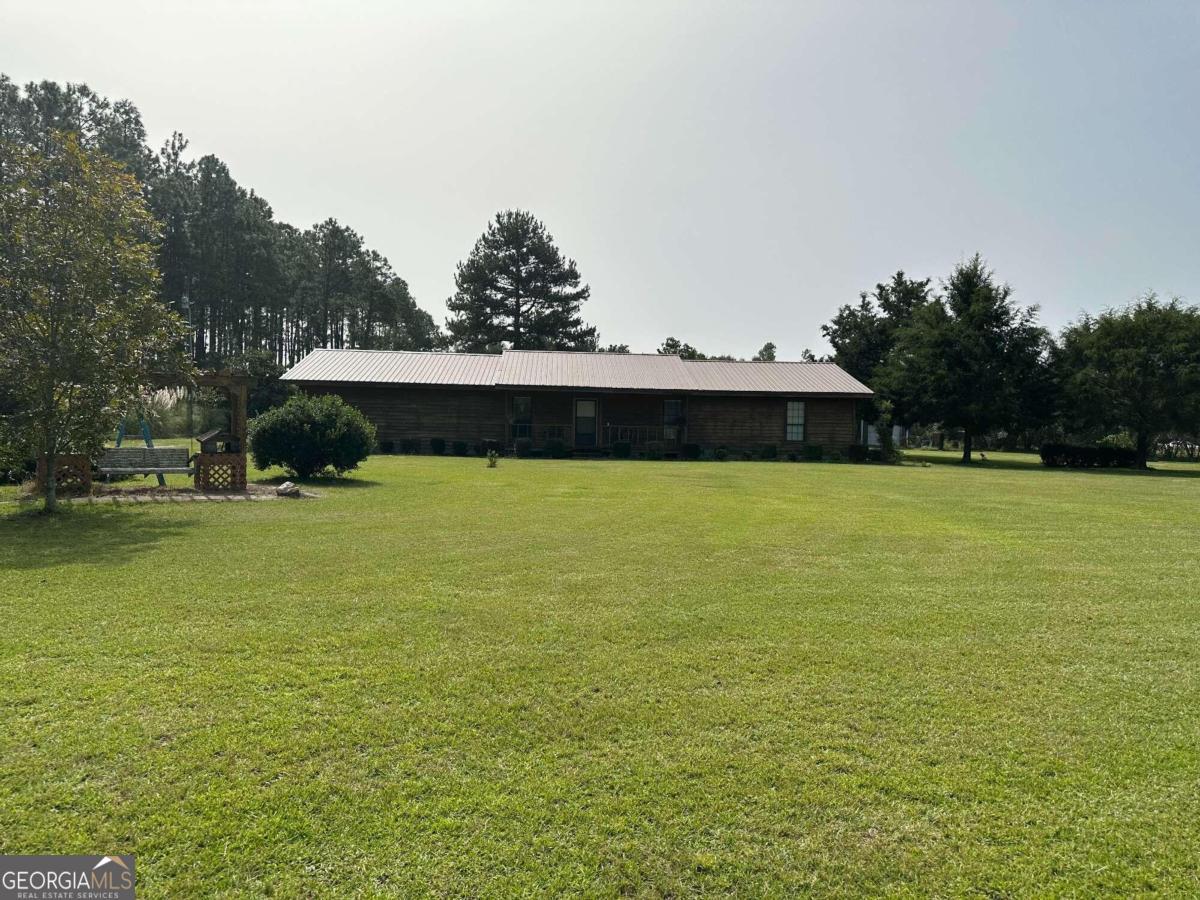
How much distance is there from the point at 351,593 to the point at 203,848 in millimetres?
3411

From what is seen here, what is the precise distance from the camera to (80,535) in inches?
336

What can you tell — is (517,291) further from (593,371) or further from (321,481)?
(321,481)

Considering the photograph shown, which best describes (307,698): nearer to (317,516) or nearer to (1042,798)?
(1042,798)

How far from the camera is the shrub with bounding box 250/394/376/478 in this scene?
15398 mm

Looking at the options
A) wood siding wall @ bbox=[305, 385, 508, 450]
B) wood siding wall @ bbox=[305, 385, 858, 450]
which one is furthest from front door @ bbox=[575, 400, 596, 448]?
wood siding wall @ bbox=[305, 385, 508, 450]

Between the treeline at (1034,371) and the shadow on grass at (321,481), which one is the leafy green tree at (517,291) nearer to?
the treeline at (1034,371)

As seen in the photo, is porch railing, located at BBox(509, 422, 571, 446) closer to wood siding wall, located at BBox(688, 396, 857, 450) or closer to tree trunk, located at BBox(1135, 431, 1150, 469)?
wood siding wall, located at BBox(688, 396, 857, 450)

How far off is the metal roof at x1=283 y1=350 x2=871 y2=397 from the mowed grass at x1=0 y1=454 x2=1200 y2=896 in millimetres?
21833

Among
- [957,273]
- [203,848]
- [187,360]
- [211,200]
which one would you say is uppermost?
[211,200]

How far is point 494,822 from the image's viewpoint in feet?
8.63

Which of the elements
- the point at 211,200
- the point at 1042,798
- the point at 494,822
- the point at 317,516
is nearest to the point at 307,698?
the point at 494,822

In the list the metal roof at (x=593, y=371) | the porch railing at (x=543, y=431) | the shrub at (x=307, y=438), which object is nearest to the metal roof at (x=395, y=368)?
the metal roof at (x=593, y=371)

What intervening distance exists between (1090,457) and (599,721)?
110ft

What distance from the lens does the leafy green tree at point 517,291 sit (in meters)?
49.8
